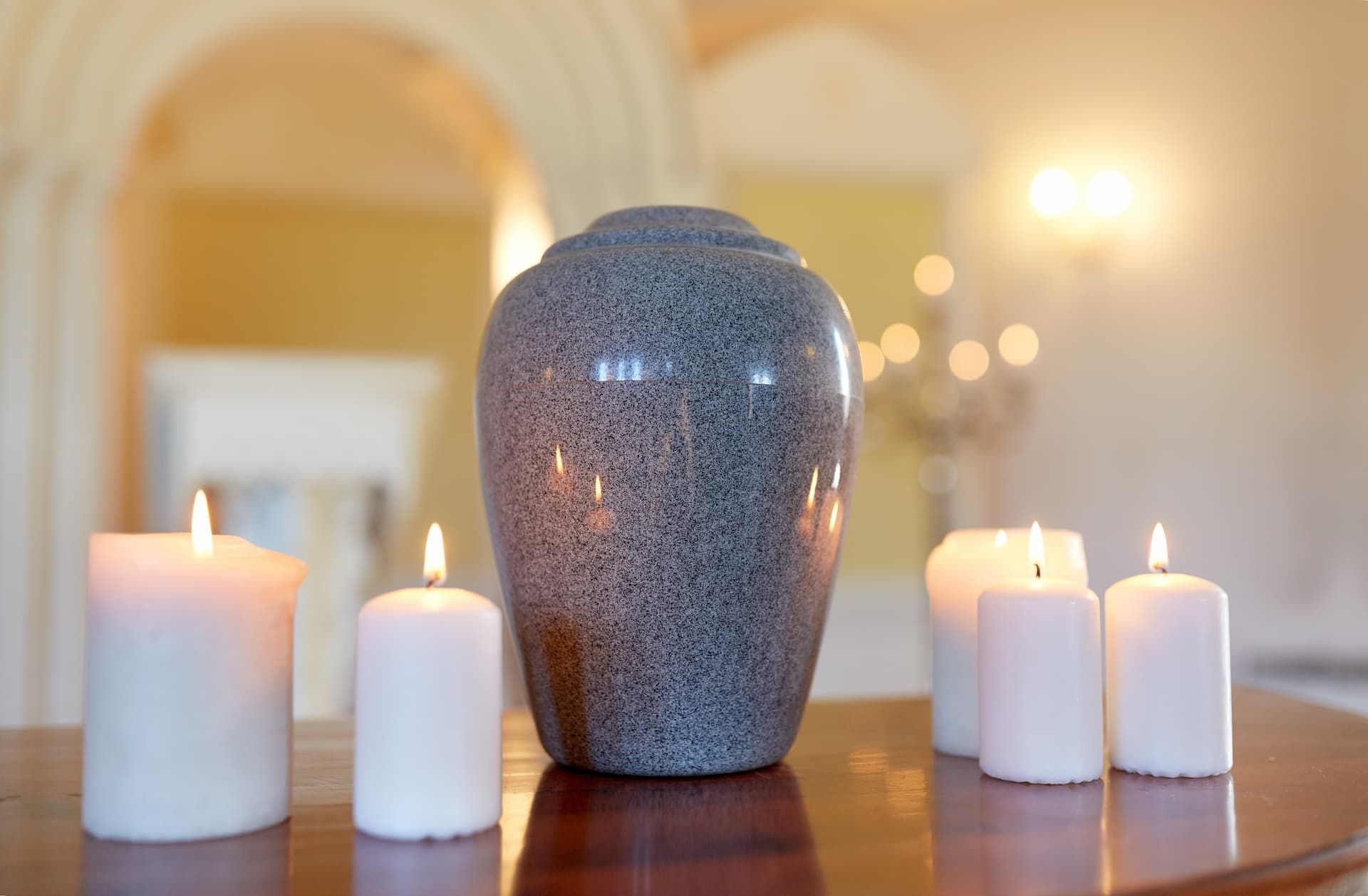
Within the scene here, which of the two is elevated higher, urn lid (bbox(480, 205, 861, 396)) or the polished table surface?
urn lid (bbox(480, 205, 861, 396))

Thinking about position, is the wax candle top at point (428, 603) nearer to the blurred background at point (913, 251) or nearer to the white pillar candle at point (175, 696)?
the white pillar candle at point (175, 696)

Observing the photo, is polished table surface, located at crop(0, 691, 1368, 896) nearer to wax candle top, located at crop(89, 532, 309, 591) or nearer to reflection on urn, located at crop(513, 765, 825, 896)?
reflection on urn, located at crop(513, 765, 825, 896)

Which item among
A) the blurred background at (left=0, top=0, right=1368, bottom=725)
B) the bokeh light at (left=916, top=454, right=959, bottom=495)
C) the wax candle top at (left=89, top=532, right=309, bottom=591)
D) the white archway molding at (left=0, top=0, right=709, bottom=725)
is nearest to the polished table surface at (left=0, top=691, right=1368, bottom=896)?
the wax candle top at (left=89, top=532, right=309, bottom=591)

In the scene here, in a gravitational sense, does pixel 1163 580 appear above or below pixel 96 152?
below

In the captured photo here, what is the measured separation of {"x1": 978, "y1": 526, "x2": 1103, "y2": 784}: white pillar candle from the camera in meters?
0.60

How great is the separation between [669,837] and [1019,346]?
315 cm

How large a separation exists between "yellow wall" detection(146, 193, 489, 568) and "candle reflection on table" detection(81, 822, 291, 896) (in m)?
4.46

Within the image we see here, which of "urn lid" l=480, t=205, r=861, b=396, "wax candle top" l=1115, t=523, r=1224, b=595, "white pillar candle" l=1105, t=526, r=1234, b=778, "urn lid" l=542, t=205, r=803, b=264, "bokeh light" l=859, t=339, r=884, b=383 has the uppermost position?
"bokeh light" l=859, t=339, r=884, b=383

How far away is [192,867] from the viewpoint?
452 mm

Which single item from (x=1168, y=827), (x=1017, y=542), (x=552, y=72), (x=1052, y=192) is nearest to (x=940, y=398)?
(x=1052, y=192)

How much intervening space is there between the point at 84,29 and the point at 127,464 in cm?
150

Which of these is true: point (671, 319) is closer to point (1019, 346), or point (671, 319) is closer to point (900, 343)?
A: point (900, 343)

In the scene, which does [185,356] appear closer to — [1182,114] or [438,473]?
[438,473]

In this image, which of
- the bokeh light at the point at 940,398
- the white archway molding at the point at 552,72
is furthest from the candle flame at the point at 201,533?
the bokeh light at the point at 940,398
